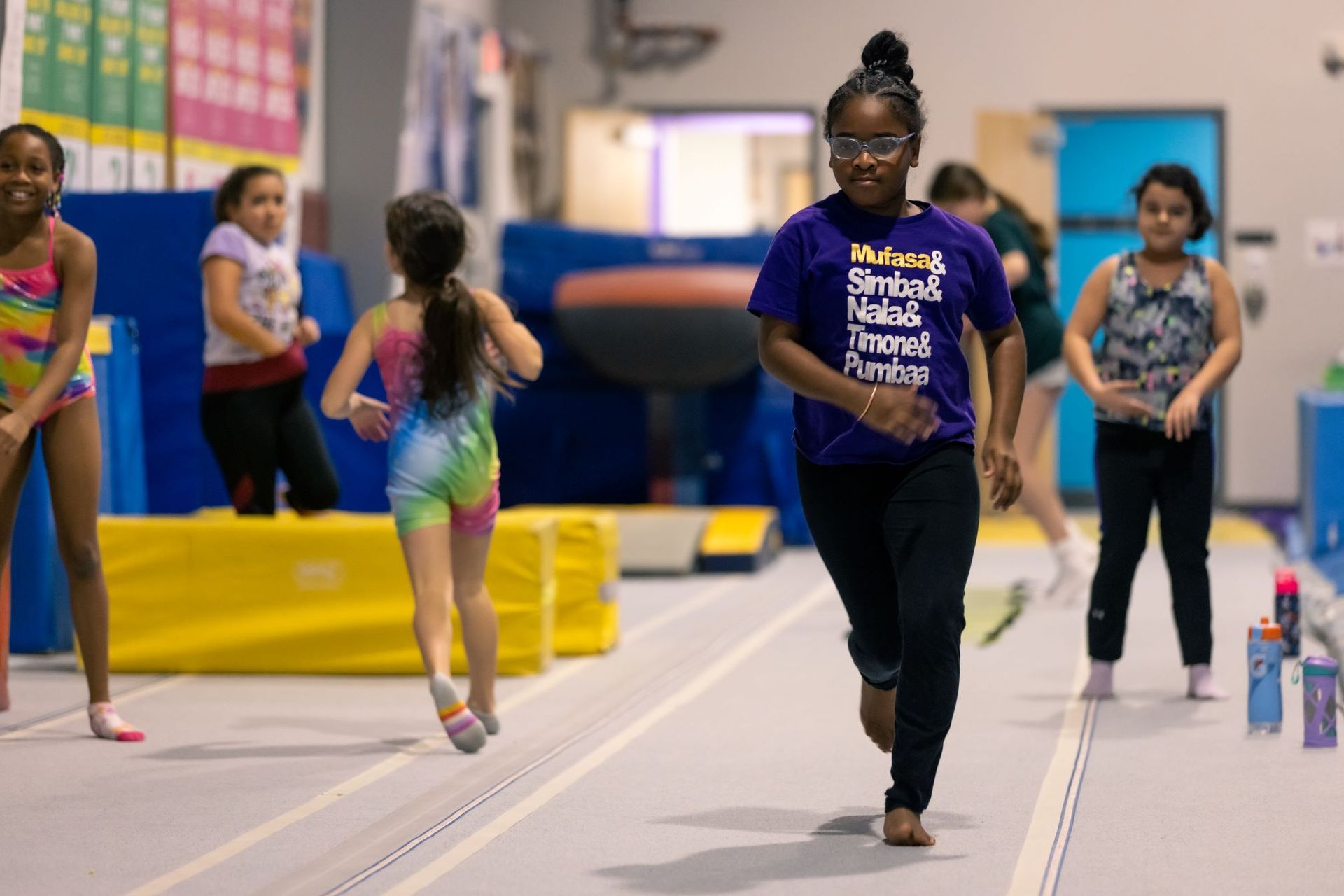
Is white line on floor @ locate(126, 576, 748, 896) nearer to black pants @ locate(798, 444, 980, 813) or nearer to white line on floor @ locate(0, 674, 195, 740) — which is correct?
white line on floor @ locate(0, 674, 195, 740)

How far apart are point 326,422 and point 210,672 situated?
3434 millimetres

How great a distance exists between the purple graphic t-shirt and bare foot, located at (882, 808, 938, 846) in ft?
2.21

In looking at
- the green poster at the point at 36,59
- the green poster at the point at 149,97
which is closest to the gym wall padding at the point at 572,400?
the green poster at the point at 149,97

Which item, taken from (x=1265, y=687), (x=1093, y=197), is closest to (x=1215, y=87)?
(x=1093, y=197)

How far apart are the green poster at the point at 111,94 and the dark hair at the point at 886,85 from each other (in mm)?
4741

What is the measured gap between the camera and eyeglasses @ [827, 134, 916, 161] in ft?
11.6

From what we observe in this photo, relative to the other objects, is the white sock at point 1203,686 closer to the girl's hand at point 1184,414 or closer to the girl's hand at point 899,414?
the girl's hand at point 1184,414

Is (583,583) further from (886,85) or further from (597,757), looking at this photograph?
(886,85)

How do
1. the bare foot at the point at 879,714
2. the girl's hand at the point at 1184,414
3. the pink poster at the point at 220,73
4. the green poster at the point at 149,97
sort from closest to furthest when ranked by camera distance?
the bare foot at the point at 879,714
the girl's hand at the point at 1184,414
the green poster at the point at 149,97
the pink poster at the point at 220,73

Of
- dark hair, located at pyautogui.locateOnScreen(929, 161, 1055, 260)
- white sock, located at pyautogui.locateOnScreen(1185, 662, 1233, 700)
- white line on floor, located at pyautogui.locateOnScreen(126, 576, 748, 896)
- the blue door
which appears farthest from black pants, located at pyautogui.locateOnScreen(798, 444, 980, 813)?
the blue door

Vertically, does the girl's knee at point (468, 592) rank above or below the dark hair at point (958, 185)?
below

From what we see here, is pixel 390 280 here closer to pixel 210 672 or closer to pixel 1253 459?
pixel 210 672

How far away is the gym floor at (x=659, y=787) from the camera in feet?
11.3

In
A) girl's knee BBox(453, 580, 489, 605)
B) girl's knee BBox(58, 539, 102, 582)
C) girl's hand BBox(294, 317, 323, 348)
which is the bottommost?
girl's knee BBox(453, 580, 489, 605)
